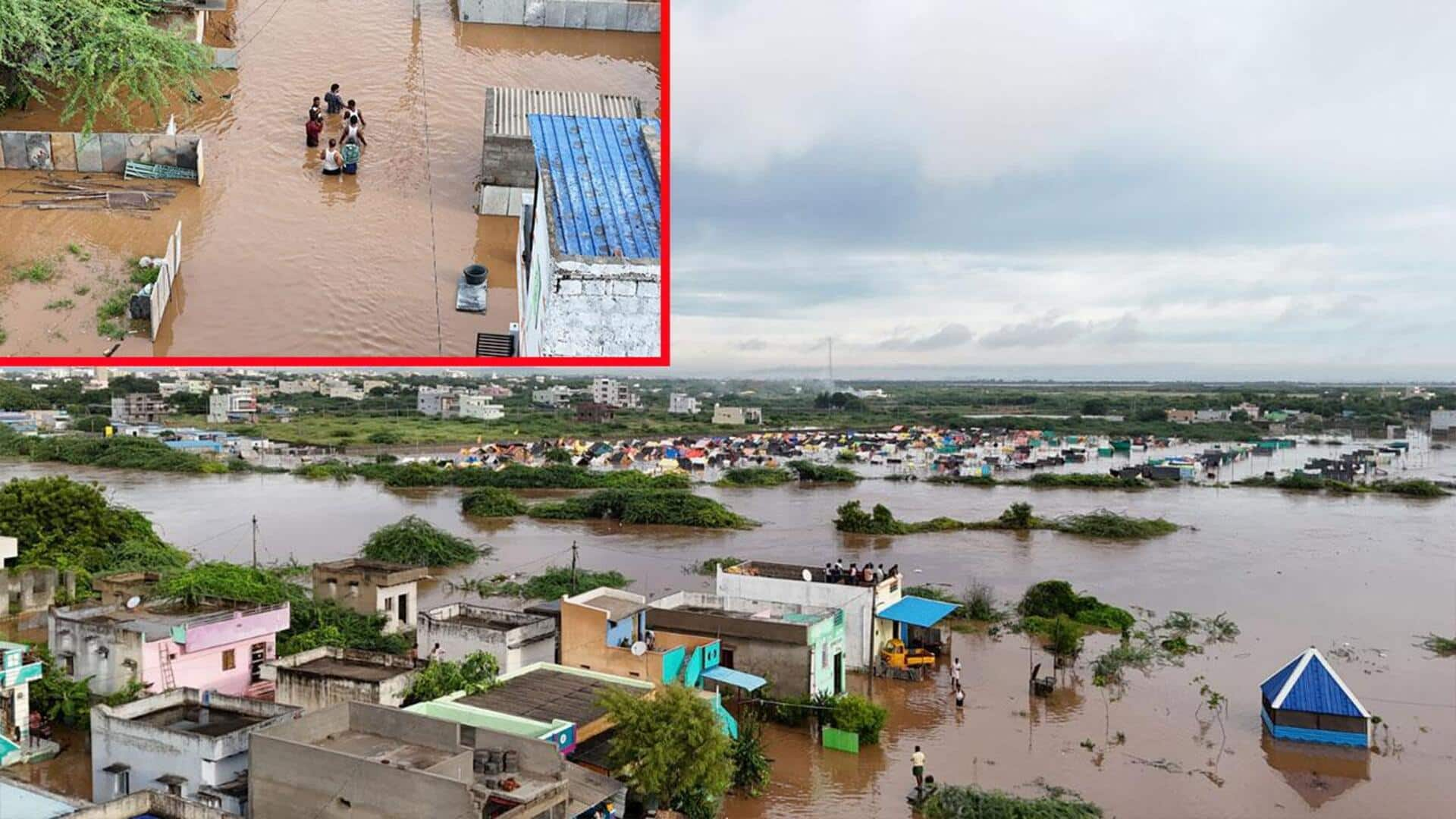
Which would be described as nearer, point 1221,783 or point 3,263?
point 3,263

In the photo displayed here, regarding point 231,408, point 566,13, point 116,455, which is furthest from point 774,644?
point 231,408

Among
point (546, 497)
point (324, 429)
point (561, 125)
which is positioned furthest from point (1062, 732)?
point (324, 429)

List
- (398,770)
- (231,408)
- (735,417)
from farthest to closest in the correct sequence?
→ 1. (735,417)
2. (231,408)
3. (398,770)

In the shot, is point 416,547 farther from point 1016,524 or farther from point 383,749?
point 1016,524

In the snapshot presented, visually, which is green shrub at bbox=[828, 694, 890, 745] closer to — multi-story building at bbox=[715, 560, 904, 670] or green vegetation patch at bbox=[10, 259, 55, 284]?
multi-story building at bbox=[715, 560, 904, 670]

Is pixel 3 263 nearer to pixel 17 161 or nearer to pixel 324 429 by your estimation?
pixel 17 161

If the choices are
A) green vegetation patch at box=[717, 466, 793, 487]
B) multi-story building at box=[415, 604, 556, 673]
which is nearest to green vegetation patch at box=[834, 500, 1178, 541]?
green vegetation patch at box=[717, 466, 793, 487]
